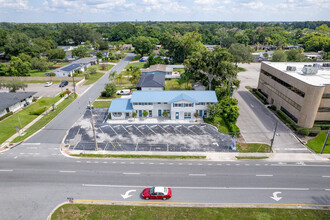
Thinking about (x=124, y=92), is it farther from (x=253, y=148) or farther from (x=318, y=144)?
(x=318, y=144)

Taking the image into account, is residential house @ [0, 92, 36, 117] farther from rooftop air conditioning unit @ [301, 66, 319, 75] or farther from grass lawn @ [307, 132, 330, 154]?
rooftop air conditioning unit @ [301, 66, 319, 75]

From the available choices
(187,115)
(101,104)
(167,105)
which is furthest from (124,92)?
(187,115)

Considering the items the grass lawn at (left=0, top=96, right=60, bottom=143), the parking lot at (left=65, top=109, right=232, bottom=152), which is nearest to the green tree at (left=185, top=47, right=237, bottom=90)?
the parking lot at (left=65, top=109, right=232, bottom=152)

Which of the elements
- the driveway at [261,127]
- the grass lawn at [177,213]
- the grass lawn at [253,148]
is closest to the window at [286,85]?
the driveway at [261,127]

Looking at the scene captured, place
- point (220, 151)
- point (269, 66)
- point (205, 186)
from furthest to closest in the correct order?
point (269, 66)
point (220, 151)
point (205, 186)

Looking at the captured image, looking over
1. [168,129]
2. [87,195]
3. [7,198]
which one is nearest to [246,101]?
[168,129]

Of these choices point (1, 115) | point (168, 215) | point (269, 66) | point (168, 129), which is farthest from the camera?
point (269, 66)

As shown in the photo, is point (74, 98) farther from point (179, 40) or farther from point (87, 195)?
point (179, 40)
